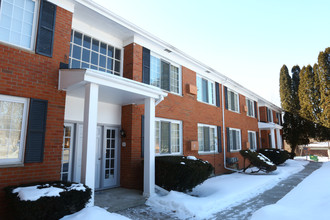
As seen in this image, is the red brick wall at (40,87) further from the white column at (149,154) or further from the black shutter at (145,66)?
the black shutter at (145,66)

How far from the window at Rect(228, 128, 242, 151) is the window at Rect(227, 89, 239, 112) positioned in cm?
145

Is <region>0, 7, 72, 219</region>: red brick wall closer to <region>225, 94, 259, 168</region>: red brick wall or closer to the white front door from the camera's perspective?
the white front door

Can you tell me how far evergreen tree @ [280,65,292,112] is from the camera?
82.0 feet

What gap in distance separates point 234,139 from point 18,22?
12700mm

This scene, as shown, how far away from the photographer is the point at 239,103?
49.7ft

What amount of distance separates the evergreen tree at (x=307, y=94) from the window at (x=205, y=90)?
51.5 ft

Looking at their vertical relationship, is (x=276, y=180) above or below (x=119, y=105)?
below

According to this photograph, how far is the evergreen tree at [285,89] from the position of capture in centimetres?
2498

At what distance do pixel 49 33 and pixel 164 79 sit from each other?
Result: 15.3 feet

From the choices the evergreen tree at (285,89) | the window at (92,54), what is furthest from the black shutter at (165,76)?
the evergreen tree at (285,89)

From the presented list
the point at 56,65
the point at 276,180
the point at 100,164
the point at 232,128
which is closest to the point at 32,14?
the point at 56,65

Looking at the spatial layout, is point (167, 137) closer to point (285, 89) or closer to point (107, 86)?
point (107, 86)

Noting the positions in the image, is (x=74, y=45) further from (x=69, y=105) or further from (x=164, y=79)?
(x=164, y=79)

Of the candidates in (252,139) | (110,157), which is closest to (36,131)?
(110,157)
